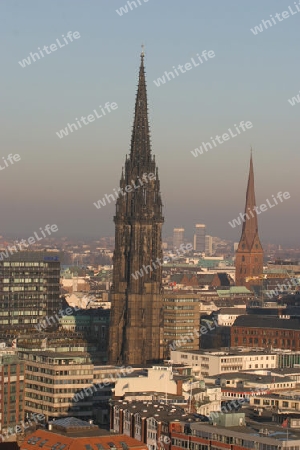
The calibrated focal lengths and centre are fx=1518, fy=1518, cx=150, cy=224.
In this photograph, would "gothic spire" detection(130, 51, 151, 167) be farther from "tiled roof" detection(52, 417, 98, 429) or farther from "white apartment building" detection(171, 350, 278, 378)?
"tiled roof" detection(52, 417, 98, 429)

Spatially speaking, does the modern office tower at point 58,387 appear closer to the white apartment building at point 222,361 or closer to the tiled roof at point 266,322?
the white apartment building at point 222,361

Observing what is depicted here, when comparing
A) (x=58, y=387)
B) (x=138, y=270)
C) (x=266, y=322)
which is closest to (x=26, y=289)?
(x=138, y=270)

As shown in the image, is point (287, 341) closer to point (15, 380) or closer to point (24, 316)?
point (24, 316)

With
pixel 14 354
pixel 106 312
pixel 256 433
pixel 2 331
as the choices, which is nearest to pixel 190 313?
pixel 106 312

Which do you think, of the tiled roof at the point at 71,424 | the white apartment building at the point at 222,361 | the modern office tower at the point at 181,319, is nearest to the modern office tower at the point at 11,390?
the white apartment building at the point at 222,361

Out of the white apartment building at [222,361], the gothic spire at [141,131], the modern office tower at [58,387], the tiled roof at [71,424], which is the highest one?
the gothic spire at [141,131]

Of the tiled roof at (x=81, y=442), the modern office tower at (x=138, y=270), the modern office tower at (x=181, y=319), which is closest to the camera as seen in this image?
the tiled roof at (x=81, y=442)
